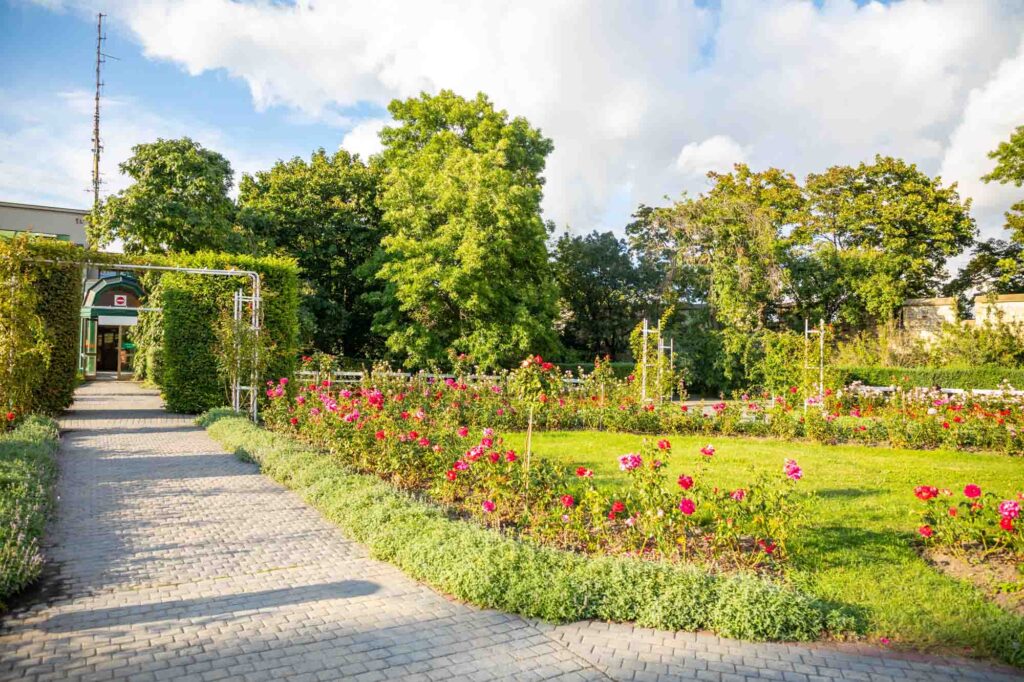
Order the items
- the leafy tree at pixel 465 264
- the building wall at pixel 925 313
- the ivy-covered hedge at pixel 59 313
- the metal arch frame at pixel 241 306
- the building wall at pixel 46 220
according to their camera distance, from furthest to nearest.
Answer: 1. the building wall at pixel 46 220
2. the building wall at pixel 925 313
3. the leafy tree at pixel 465 264
4. the metal arch frame at pixel 241 306
5. the ivy-covered hedge at pixel 59 313

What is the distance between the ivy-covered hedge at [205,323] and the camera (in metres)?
14.1

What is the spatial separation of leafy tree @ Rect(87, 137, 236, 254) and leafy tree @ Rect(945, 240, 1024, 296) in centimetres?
2946

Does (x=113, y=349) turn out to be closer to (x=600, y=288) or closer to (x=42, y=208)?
(x=42, y=208)

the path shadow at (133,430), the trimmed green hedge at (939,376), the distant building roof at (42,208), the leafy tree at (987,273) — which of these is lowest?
the path shadow at (133,430)

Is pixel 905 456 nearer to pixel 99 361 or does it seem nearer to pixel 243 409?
pixel 243 409

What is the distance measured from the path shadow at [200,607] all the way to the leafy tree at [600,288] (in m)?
23.0

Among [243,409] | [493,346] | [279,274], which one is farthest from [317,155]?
[243,409]

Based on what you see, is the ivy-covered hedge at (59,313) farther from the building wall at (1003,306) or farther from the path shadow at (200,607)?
the building wall at (1003,306)

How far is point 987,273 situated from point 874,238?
221 inches

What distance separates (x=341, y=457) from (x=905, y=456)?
7802 mm

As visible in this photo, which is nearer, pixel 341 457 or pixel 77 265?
pixel 341 457

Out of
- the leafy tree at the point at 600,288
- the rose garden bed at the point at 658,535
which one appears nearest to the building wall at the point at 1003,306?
the leafy tree at the point at 600,288

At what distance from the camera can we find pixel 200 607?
4.00m

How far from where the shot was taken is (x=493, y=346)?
67.2 ft
